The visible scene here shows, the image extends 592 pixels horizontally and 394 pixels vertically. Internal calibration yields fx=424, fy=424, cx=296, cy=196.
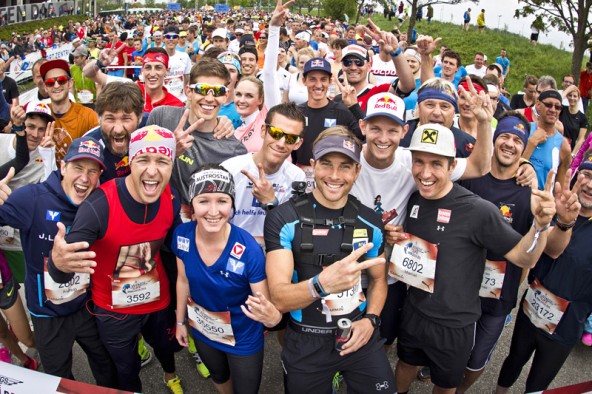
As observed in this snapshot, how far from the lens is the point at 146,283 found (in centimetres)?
309

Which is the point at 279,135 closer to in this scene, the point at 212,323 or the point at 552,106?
the point at 212,323

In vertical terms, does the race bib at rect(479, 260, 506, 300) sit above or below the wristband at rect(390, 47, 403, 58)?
below

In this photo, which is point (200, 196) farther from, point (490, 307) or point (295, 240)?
point (490, 307)

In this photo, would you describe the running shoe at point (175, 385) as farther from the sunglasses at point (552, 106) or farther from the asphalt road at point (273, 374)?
the sunglasses at point (552, 106)

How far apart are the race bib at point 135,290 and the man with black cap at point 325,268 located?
0.99 metres

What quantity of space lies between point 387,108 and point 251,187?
125 cm

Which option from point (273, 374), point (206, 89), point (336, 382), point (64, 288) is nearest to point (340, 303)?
point (336, 382)

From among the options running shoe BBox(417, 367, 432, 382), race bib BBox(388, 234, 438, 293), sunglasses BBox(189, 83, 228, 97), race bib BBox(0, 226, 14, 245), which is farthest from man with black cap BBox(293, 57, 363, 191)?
race bib BBox(0, 226, 14, 245)

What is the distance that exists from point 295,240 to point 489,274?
1.66 metres

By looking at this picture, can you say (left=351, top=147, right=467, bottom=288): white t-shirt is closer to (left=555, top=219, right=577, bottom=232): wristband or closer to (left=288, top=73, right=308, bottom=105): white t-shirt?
(left=555, top=219, right=577, bottom=232): wristband

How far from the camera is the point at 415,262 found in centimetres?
304

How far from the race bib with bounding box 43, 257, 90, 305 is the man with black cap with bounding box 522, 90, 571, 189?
4723mm

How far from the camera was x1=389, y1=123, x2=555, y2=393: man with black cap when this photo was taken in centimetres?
288

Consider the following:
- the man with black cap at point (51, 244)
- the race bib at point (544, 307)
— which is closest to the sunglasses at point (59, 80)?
the man with black cap at point (51, 244)
